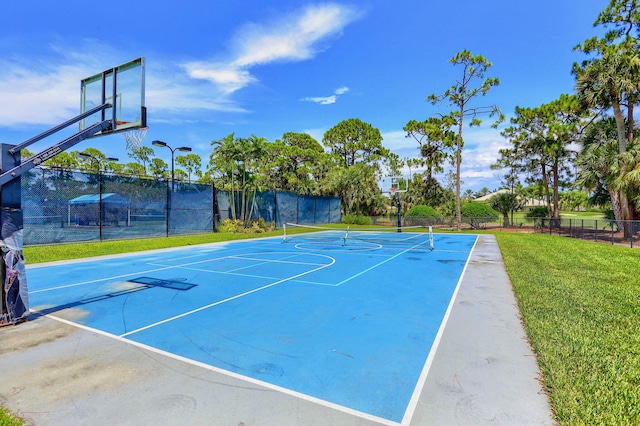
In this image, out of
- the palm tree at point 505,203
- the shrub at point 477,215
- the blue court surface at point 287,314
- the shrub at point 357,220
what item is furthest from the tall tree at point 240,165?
the palm tree at point 505,203

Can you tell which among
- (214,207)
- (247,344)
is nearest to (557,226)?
(214,207)

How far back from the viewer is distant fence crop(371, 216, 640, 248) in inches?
790

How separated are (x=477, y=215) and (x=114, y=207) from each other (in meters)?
26.6

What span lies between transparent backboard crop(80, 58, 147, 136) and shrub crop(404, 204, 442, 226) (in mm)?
25887

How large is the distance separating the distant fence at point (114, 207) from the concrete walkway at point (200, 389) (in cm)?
1167

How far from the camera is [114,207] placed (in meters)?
16.8

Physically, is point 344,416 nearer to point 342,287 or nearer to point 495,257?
point 342,287

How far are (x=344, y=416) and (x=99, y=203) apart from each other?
16.8 meters

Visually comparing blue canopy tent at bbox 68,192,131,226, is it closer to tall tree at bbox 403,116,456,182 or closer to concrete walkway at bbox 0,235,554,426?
concrete walkway at bbox 0,235,554,426

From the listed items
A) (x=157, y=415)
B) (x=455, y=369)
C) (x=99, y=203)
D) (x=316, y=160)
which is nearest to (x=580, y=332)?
(x=455, y=369)

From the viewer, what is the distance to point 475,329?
5.18m

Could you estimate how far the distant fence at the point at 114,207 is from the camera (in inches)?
558

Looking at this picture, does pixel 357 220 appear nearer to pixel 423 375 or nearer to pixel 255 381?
pixel 423 375

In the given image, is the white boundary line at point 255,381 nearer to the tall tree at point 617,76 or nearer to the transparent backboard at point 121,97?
the transparent backboard at point 121,97
